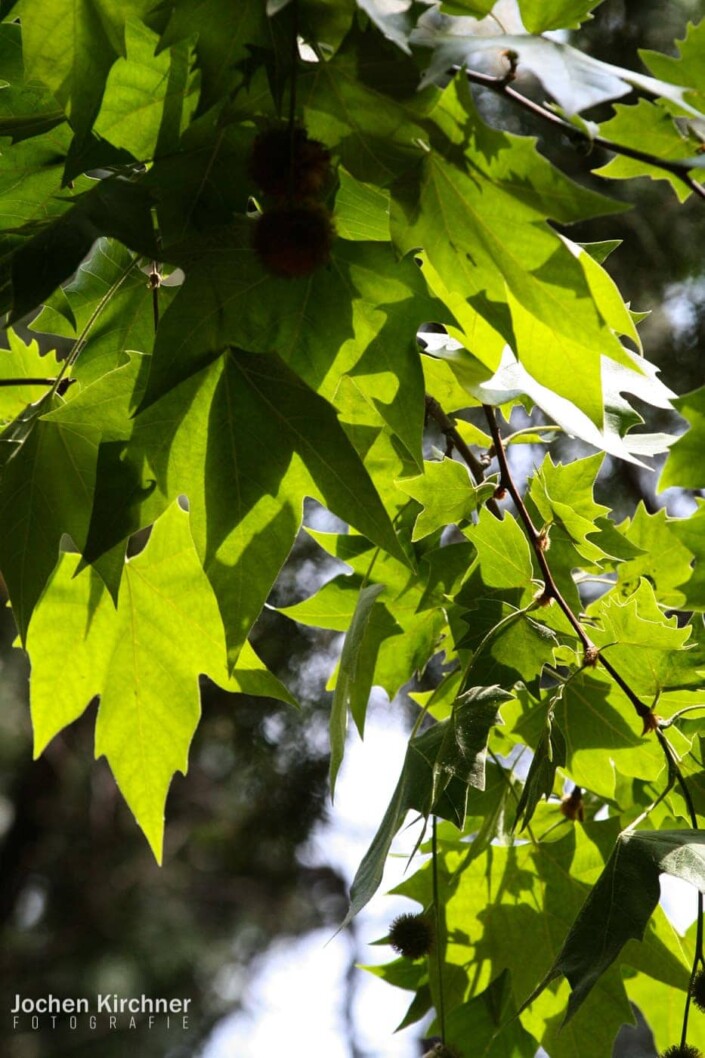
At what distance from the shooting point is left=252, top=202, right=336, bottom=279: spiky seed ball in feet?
2.22

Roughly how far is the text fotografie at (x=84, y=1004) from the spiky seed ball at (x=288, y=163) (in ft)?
11.6

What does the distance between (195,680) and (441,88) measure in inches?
21.9

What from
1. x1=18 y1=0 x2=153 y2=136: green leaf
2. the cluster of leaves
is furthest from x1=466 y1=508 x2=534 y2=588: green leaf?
x1=18 y1=0 x2=153 y2=136: green leaf

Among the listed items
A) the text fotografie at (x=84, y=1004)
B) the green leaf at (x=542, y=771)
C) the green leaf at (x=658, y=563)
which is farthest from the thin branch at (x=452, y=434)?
the text fotografie at (x=84, y=1004)

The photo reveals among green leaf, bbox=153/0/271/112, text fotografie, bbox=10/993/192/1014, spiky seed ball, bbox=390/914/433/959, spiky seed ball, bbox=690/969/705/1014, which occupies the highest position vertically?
green leaf, bbox=153/0/271/112

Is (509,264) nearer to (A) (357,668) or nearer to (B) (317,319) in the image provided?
(B) (317,319)

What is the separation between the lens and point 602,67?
592 millimetres

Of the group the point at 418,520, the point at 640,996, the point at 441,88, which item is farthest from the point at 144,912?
the point at 441,88

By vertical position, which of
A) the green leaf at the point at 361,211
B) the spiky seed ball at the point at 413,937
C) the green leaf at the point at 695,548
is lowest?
the spiky seed ball at the point at 413,937

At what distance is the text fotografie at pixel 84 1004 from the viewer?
12.0ft

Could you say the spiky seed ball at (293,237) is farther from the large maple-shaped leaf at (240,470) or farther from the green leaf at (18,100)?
the green leaf at (18,100)

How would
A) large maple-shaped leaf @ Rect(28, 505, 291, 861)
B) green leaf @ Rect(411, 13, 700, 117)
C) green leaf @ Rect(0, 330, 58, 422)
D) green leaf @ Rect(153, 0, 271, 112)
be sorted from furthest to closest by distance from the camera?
green leaf @ Rect(0, 330, 58, 422) → large maple-shaped leaf @ Rect(28, 505, 291, 861) → green leaf @ Rect(153, 0, 271, 112) → green leaf @ Rect(411, 13, 700, 117)

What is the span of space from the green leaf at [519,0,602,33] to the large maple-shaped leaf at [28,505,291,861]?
1.70 feet

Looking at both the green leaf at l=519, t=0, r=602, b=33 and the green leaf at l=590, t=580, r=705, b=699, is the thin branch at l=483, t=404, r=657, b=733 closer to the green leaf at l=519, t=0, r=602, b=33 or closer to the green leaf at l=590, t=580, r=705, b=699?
the green leaf at l=590, t=580, r=705, b=699
